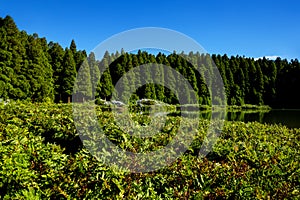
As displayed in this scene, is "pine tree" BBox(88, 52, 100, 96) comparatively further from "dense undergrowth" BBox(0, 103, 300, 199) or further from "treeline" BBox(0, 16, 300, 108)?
"dense undergrowth" BBox(0, 103, 300, 199)

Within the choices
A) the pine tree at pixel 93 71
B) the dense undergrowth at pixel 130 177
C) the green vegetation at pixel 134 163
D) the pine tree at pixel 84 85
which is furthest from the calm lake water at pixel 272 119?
the dense undergrowth at pixel 130 177

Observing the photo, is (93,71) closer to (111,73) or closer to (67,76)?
(67,76)

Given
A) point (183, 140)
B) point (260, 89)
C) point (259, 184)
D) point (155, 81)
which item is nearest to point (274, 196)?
point (259, 184)

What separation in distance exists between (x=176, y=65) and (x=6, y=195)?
143 feet

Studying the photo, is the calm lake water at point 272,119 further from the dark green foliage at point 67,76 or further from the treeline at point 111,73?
the dark green foliage at point 67,76

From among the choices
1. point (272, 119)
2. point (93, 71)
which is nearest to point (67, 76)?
point (93, 71)

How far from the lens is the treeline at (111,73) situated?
25.2 meters

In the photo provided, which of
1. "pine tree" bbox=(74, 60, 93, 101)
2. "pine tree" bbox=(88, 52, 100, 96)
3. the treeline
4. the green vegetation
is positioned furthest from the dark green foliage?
the green vegetation

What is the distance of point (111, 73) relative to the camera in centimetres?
3984

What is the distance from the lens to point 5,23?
25.5m

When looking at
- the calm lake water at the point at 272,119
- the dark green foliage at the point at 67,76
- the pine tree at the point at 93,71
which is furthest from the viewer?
the pine tree at the point at 93,71

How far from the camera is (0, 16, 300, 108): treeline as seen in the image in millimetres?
25219

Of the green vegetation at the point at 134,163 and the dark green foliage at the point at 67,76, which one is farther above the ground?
the dark green foliage at the point at 67,76

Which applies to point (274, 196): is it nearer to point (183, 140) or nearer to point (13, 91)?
point (183, 140)
